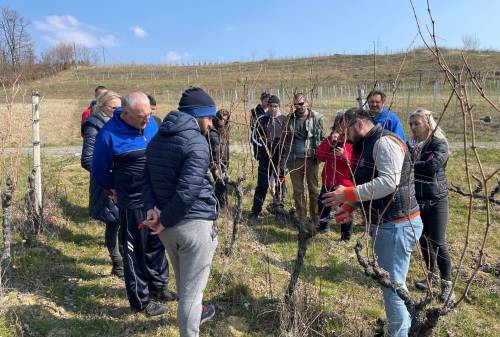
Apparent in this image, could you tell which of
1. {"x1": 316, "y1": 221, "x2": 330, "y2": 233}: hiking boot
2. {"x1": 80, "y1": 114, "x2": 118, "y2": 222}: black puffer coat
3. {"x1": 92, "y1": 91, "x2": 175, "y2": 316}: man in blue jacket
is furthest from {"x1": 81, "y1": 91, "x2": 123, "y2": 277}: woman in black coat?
{"x1": 316, "y1": 221, "x2": 330, "y2": 233}: hiking boot

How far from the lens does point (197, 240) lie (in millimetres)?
2582

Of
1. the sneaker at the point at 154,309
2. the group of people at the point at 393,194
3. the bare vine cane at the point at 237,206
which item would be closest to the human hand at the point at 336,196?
the group of people at the point at 393,194

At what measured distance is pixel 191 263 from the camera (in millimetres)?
2619

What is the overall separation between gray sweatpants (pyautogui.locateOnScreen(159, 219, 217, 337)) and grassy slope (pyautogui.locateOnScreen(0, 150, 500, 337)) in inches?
26.2

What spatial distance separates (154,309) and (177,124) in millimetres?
1757

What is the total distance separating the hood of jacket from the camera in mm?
2436

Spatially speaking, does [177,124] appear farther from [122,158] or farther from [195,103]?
[122,158]

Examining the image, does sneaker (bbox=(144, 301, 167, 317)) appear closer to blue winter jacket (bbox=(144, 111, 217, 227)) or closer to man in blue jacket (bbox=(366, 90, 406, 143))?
blue winter jacket (bbox=(144, 111, 217, 227))

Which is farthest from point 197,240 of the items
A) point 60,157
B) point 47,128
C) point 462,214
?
point 47,128

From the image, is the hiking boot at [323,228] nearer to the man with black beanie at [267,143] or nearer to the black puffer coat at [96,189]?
the man with black beanie at [267,143]

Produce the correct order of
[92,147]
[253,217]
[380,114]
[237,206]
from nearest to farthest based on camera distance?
1. [92,147]
2. [237,206]
3. [380,114]
4. [253,217]

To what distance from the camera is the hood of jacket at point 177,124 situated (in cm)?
244

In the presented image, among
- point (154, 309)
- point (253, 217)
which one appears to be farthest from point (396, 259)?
point (253, 217)

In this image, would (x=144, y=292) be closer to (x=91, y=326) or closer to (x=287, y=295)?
(x=91, y=326)
